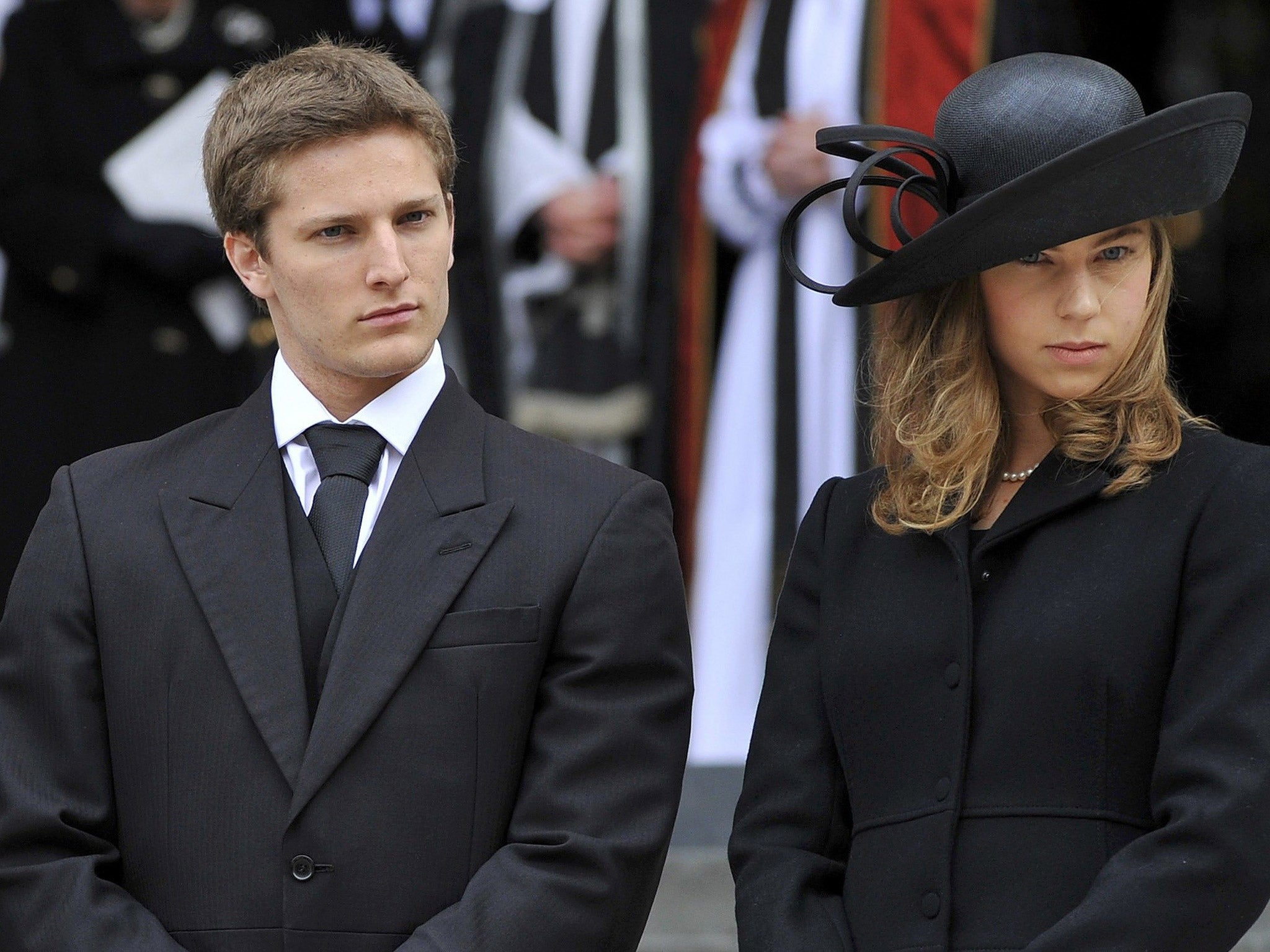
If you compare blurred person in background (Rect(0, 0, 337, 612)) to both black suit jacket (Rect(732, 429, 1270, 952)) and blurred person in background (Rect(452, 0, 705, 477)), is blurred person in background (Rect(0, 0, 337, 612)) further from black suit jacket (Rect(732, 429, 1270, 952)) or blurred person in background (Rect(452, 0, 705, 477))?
black suit jacket (Rect(732, 429, 1270, 952))

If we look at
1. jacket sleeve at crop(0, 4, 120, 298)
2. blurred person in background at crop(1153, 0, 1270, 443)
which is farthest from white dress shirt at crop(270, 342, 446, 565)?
blurred person in background at crop(1153, 0, 1270, 443)

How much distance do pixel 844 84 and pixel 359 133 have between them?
2.73 m

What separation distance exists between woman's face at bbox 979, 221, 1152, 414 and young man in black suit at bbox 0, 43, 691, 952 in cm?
58

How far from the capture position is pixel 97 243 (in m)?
5.50

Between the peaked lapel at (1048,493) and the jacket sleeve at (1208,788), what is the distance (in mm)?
179

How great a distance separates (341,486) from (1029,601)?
3.15ft

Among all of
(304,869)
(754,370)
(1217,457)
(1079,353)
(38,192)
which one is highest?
(38,192)

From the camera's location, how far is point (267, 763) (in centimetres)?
285

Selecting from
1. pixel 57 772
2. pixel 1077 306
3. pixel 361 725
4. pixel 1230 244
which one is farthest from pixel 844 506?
pixel 1230 244

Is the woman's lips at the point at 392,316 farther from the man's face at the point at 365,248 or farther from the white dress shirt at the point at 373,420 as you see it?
the white dress shirt at the point at 373,420

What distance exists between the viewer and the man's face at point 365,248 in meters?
2.92

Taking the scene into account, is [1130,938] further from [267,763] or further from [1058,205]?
[267,763]

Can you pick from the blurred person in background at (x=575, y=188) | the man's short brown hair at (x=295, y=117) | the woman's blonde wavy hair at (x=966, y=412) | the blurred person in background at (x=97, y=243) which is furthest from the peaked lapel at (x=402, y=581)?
the blurred person in background at (x=97, y=243)

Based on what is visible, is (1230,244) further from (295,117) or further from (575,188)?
(295,117)
